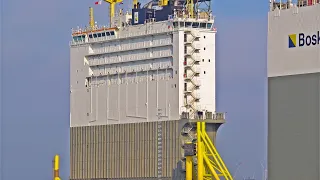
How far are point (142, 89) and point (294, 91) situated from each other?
146 ft

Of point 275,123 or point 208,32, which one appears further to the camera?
point 208,32

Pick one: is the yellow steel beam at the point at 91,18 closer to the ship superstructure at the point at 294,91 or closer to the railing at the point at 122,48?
the railing at the point at 122,48

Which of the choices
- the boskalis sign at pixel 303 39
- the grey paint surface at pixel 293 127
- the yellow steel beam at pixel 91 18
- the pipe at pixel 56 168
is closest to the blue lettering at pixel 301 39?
the boskalis sign at pixel 303 39

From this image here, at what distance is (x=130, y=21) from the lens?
10488 cm

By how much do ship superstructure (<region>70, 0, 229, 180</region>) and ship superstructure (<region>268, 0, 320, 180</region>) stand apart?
3812 centimetres

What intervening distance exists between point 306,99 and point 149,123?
145 feet

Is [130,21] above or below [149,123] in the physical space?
above

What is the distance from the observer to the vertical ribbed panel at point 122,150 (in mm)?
98938

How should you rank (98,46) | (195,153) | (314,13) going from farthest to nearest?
(98,46) → (195,153) → (314,13)

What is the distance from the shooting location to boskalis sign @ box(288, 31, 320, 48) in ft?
183

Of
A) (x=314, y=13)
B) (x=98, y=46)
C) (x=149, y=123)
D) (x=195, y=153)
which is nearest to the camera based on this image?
(x=314, y=13)

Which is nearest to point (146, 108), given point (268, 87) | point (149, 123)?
point (149, 123)

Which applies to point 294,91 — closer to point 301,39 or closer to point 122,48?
point 301,39

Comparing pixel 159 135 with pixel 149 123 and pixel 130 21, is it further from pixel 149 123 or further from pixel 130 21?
pixel 130 21
